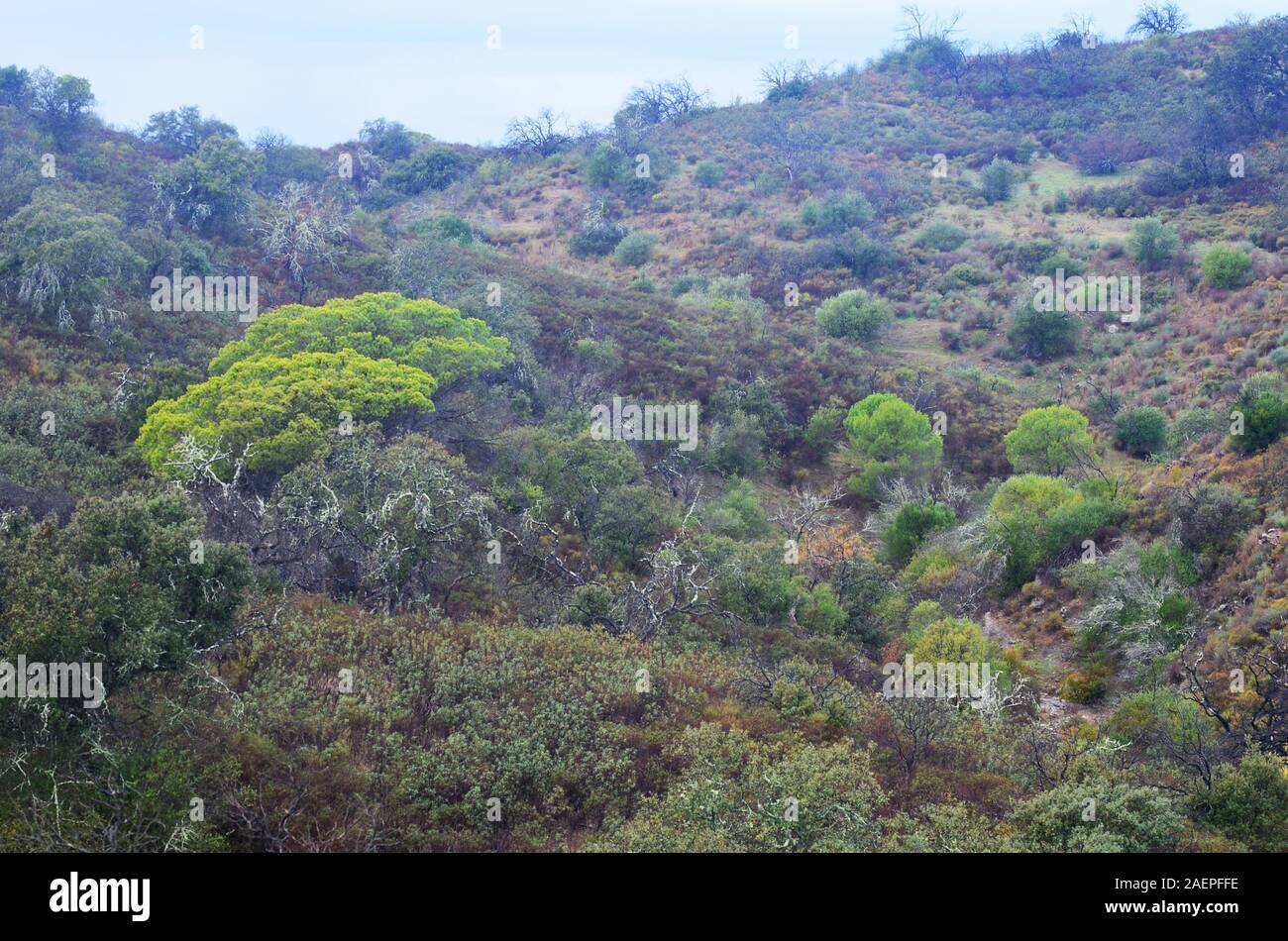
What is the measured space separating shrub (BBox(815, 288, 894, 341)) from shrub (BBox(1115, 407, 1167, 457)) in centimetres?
917

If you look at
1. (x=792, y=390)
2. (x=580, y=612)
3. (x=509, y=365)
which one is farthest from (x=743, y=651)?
(x=792, y=390)

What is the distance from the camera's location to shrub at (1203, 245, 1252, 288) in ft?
103

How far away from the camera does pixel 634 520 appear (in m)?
17.4

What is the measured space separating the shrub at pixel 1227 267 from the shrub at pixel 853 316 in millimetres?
9223

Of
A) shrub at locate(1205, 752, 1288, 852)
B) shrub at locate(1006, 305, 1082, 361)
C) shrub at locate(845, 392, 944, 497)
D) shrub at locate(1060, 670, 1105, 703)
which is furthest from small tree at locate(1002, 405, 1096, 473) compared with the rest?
shrub at locate(1205, 752, 1288, 852)

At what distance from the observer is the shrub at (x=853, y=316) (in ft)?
108

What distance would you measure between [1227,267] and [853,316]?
10.7 m

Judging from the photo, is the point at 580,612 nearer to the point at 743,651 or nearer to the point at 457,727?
the point at 743,651

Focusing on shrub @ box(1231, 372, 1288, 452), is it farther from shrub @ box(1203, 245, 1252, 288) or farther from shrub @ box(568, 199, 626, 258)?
shrub @ box(568, 199, 626, 258)

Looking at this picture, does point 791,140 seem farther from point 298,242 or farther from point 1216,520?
point 1216,520

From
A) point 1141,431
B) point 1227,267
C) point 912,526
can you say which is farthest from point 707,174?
point 912,526

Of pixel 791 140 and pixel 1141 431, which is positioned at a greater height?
pixel 791 140

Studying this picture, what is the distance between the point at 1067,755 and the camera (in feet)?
36.3
